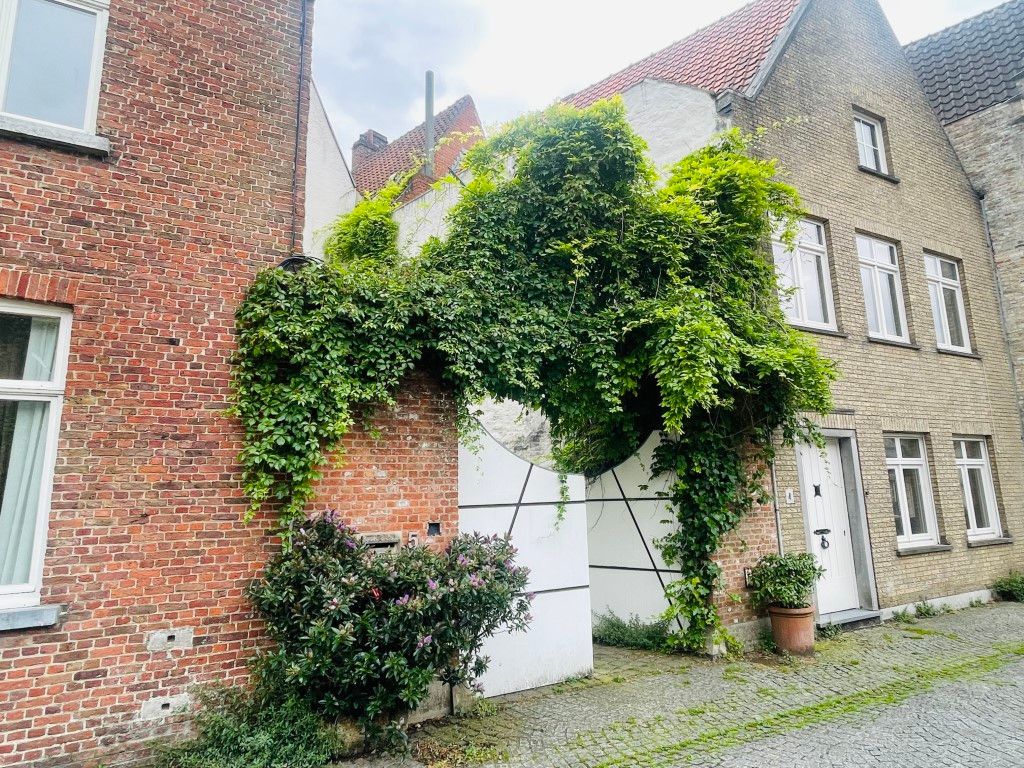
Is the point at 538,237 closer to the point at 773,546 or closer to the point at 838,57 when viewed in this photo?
the point at 773,546

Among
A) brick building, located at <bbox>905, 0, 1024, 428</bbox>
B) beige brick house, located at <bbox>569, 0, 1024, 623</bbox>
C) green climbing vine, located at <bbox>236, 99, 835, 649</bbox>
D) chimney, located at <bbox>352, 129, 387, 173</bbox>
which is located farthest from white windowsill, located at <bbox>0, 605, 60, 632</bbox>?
chimney, located at <bbox>352, 129, 387, 173</bbox>

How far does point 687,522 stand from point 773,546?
1464 mm

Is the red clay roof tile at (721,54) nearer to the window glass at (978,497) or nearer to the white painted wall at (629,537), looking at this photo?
the white painted wall at (629,537)

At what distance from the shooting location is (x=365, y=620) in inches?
183

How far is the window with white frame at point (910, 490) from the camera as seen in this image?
10.3 metres

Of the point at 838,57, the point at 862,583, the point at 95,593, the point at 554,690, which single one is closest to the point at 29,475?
the point at 95,593

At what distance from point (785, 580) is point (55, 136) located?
8705 millimetres

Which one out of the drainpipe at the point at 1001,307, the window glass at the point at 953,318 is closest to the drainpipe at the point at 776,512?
the window glass at the point at 953,318

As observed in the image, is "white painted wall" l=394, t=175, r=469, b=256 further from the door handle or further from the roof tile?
the roof tile

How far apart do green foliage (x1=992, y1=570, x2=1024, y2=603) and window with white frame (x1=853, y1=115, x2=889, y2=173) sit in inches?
301

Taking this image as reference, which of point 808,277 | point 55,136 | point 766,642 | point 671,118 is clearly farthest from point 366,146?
point 766,642

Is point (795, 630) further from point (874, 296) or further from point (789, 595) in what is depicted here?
point (874, 296)

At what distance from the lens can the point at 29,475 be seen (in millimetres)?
4590

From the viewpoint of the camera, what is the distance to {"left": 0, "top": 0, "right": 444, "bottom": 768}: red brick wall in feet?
14.6
